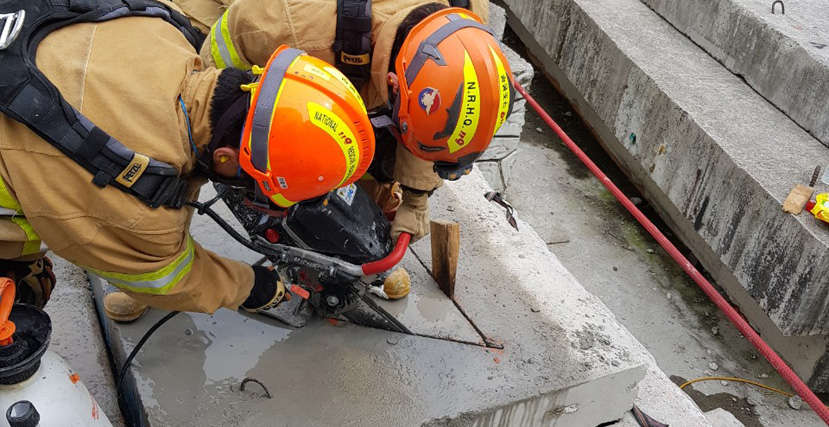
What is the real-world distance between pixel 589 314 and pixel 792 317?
5.65 ft

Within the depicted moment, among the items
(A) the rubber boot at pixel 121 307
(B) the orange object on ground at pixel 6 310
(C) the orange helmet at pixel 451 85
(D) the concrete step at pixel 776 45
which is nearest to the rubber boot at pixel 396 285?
(C) the orange helmet at pixel 451 85

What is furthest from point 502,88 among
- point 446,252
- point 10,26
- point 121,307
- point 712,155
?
point 712,155

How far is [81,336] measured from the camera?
2908 mm

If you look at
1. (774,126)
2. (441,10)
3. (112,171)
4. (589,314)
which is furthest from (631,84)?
(112,171)

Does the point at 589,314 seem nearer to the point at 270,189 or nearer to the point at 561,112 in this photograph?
the point at 270,189

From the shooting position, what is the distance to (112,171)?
188cm

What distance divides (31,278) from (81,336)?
52 centimetres

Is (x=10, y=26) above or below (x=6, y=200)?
above

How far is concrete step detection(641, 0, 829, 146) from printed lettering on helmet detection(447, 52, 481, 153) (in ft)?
10.1

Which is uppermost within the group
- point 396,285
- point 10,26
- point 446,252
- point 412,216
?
point 10,26

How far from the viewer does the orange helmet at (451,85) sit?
249 centimetres

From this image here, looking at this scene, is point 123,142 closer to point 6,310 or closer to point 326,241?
point 6,310

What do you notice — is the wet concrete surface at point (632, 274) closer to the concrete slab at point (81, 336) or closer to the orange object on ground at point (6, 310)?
the concrete slab at point (81, 336)

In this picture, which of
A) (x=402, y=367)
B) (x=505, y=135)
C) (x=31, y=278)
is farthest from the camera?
(x=505, y=135)
